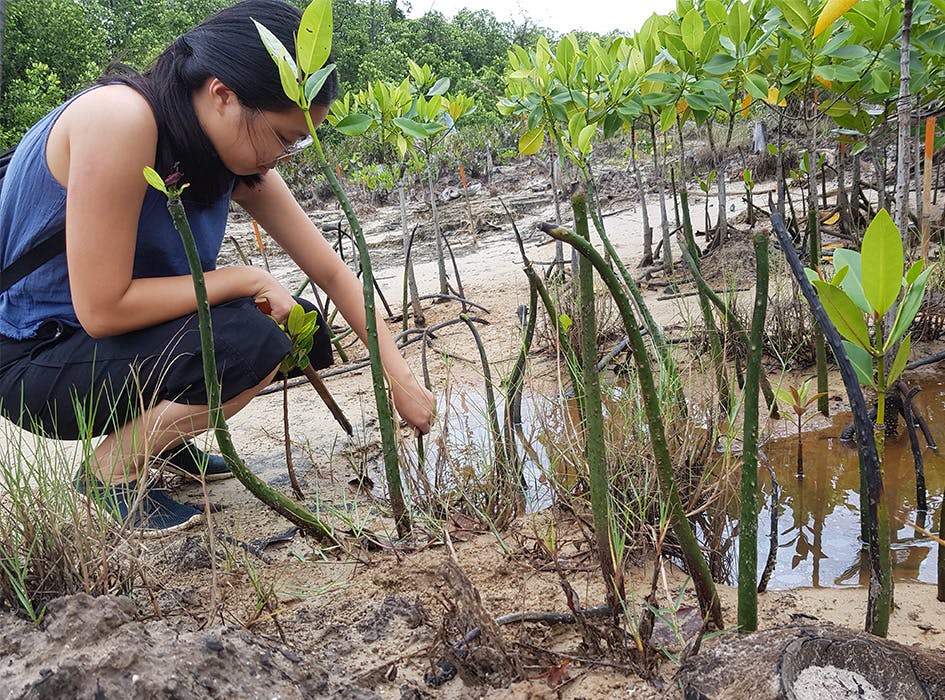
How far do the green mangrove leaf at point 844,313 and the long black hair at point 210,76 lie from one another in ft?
3.72

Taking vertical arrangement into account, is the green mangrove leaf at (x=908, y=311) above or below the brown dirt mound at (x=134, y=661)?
above

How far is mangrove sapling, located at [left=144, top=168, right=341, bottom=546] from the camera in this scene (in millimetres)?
1302

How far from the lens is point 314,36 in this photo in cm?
138

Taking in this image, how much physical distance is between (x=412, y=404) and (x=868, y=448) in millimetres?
1145

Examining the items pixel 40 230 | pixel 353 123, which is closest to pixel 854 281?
pixel 353 123

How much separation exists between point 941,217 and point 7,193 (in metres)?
4.51

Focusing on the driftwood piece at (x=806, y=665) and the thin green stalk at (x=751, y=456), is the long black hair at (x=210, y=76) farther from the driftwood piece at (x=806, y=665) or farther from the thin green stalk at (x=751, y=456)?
the driftwood piece at (x=806, y=665)

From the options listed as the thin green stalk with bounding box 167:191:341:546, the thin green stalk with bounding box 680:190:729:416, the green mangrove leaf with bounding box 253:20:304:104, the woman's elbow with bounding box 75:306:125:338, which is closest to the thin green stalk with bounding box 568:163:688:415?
the thin green stalk with bounding box 680:190:729:416

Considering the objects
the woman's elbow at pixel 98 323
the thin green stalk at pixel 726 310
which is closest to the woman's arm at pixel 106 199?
the woman's elbow at pixel 98 323

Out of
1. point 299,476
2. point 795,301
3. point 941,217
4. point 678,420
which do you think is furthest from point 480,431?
point 941,217

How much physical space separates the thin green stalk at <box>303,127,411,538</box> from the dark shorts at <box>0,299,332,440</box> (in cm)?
47

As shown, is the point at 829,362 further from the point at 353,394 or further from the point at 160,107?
the point at 160,107

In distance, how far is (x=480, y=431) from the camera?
287 centimetres

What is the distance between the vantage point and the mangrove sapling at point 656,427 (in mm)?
1059
